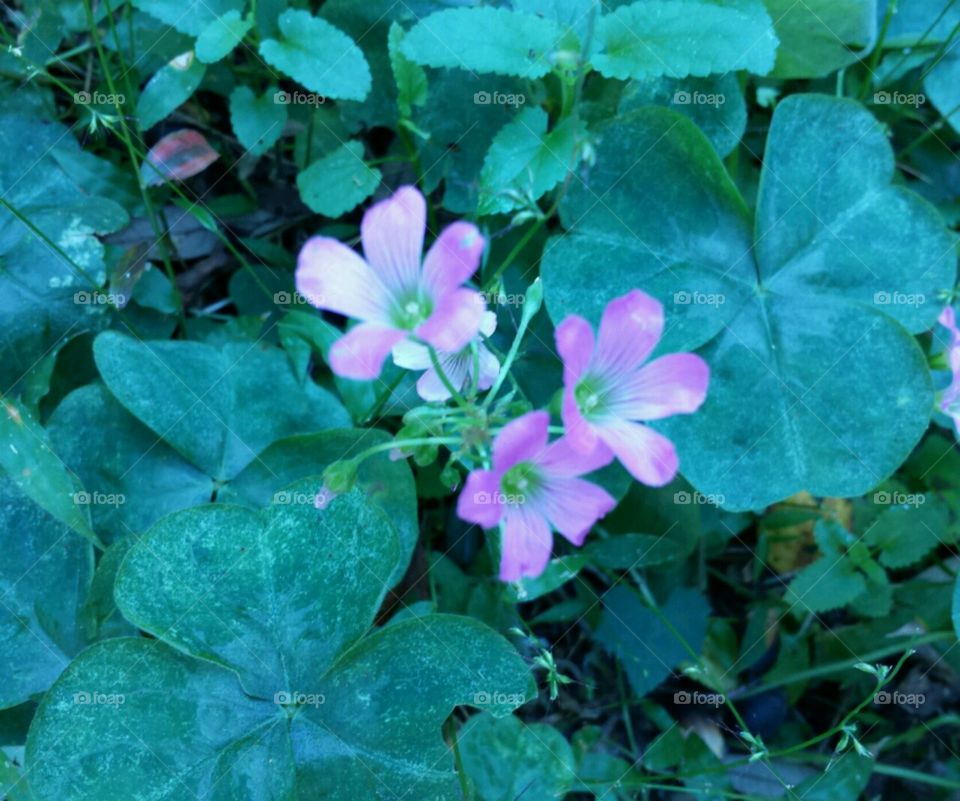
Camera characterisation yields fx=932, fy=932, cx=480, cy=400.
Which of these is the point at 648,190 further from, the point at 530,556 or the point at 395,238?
the point at 530,556

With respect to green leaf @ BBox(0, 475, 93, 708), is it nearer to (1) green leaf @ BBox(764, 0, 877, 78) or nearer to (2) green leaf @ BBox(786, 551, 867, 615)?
(2) green leaf @ BBox(786, 551, 867, 615)

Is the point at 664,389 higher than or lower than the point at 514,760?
higher

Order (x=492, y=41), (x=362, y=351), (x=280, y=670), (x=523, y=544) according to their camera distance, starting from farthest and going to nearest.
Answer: (x=492, y=41) → (x=280, y=670) → (x=523, y=544) → (x=362, y=351)

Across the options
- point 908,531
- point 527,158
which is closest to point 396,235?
→ point 527,158

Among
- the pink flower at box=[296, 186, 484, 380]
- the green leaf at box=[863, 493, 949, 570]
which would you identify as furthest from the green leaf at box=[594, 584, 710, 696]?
the pink flower at box=[296, 186, 484, 380]

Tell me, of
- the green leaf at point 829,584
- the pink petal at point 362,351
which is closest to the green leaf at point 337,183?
the pink petal at point 362,351

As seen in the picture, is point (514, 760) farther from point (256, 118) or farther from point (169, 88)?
point (169, 88)

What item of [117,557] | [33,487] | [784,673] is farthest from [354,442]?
[784,673]
